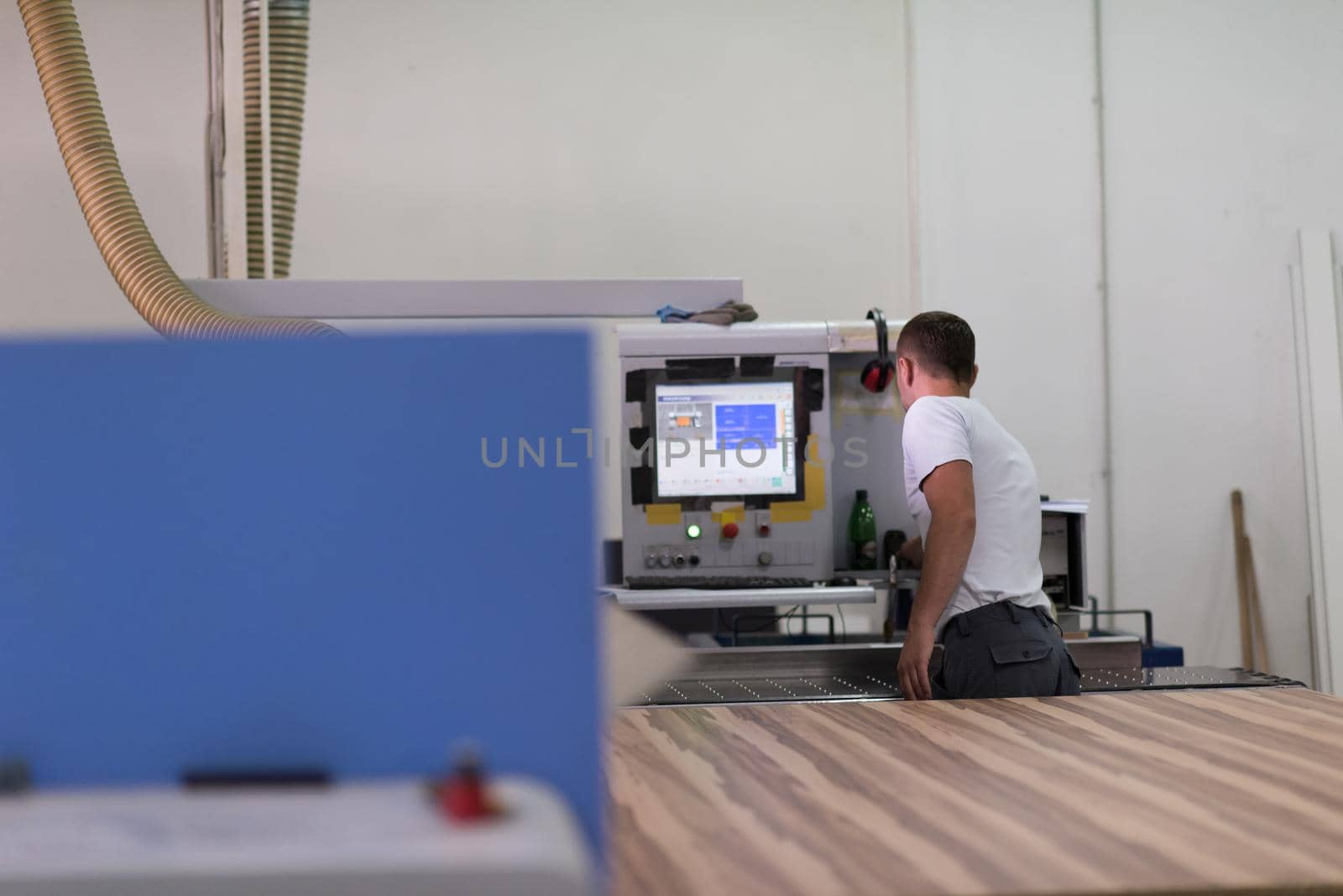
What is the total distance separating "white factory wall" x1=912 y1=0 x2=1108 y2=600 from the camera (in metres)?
4.62

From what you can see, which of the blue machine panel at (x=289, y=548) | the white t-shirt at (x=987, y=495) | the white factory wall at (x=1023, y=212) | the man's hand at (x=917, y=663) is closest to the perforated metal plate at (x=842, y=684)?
the man's hand at (x=917, y=663)

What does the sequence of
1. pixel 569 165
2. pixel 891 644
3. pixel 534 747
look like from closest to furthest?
pixel 534 747 < pixel 891 644 < pixel 569 165

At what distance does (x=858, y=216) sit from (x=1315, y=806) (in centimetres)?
358

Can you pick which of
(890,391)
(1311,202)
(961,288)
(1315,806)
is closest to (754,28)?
(961,288)

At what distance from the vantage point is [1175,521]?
4.70m

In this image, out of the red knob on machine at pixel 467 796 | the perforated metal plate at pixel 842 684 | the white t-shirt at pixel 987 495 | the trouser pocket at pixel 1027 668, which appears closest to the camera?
the red knob on machine at pixel 467 796

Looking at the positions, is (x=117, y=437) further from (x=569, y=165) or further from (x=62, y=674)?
(x=569, y=165)

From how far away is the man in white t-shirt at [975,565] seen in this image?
2521mm

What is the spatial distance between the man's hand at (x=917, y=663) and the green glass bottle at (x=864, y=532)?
29.5 inches

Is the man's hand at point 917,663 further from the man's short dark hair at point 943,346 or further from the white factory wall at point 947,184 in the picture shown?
the white factory wall at point 947,184

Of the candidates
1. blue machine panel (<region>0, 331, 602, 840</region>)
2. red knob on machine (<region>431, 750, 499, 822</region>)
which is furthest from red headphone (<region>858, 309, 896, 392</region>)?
red knob on machine (<region>431, 750, 499, 822</region>)

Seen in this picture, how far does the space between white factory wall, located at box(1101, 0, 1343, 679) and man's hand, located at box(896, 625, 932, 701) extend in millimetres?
2445

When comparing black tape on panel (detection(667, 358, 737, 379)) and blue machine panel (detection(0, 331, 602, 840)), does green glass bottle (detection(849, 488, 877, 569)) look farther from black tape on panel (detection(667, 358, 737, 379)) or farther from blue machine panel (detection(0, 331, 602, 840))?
blue machine panel (detection(0, 331, 602, 840))

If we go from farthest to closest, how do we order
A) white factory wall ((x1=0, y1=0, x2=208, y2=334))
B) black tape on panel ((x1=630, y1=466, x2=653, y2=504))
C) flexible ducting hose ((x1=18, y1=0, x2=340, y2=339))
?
white factory wall ((x1=0, y1=0, x2=208, y2=334))
black tape on panel ((x1=630, y1=466, x2=653, y2=504))
flexible ducting hose ((x1=18, y1=0, x2=340, y2=339))
